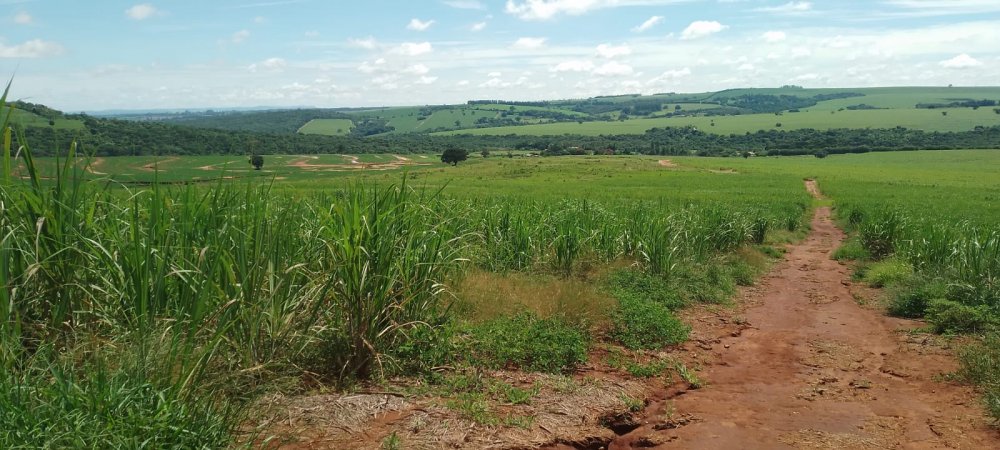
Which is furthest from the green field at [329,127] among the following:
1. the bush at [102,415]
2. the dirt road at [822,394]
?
the bush at [102,415]

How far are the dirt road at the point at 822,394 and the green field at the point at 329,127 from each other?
11832cm

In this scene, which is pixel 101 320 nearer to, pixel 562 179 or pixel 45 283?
pixel 45 283

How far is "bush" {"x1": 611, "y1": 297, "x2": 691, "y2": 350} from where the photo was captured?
720cm

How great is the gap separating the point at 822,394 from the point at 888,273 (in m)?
6.58

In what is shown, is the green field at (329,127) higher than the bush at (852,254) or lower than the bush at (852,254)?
higher

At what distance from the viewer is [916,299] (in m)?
9.05

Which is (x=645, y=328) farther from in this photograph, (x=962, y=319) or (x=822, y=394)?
(x=962, y=319)

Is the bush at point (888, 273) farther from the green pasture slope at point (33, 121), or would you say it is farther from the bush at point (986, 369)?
the green pasture slope at point (33, 121)

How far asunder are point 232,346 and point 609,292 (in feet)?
17.7

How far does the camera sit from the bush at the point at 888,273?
35.5 feet

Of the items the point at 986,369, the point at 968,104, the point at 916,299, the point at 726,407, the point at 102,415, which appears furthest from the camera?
Result: the point at 968,104

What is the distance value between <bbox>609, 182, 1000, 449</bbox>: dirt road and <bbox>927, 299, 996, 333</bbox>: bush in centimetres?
37

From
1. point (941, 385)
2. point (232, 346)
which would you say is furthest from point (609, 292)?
point (232, 346)

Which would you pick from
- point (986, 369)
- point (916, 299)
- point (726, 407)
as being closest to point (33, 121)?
point (726, 407)
